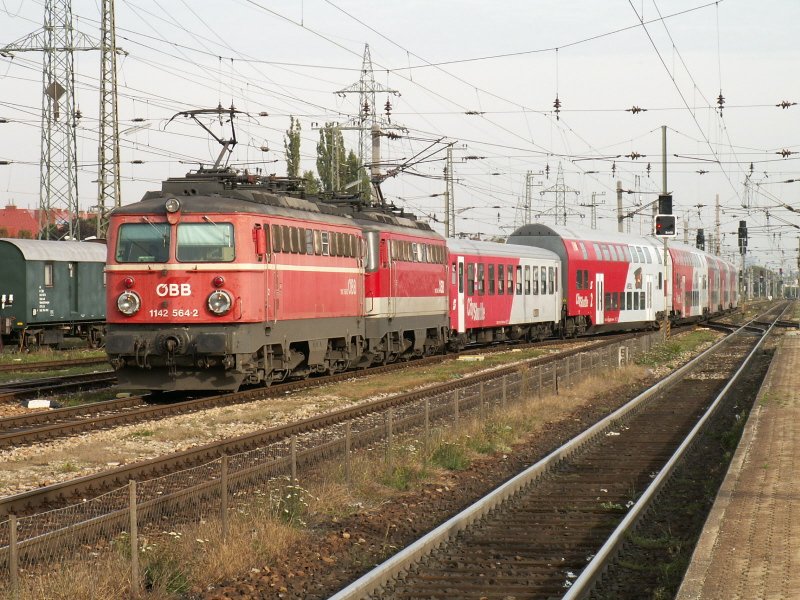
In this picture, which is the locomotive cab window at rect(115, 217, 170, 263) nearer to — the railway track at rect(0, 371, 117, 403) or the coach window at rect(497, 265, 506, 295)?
the railway track at rect(0, 371, 117, 403)

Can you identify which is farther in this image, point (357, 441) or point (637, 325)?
point (637, 325)

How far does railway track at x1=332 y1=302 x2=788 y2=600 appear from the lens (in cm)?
928

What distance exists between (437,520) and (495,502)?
953 mm

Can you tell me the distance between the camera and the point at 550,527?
11.6 meters

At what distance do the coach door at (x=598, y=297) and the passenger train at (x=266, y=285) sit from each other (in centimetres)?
1150

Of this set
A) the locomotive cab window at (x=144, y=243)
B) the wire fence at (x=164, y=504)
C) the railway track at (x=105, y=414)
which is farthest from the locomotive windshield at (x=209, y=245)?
the wire fence at (x=164, y=504)

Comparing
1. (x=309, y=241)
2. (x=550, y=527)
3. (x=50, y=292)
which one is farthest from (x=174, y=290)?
(x=50, y=292)

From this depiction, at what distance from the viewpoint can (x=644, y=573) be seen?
9.94 meters

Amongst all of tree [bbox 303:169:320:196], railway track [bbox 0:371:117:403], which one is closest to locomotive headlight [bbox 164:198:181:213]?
railway track [bbox 0:371:117:403]

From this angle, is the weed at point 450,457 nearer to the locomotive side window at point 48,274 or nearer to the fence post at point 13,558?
the fence post at point 13,558

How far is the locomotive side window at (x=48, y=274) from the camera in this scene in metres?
37.4

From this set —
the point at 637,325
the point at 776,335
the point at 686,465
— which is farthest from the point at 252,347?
the point at 776,335

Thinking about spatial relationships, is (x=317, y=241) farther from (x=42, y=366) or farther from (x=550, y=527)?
(x=550, y=527)

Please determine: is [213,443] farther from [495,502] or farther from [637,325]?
[637,325]
